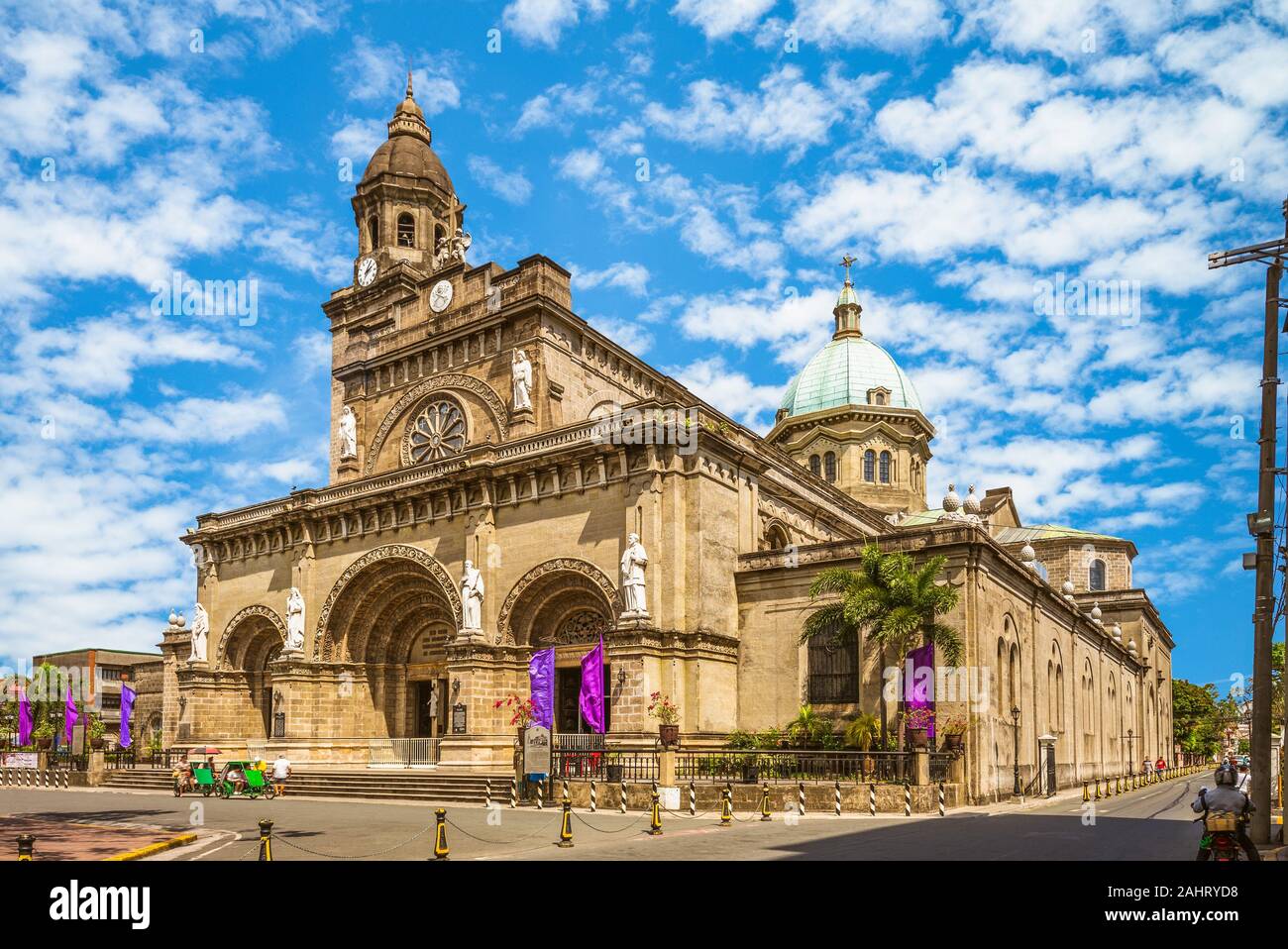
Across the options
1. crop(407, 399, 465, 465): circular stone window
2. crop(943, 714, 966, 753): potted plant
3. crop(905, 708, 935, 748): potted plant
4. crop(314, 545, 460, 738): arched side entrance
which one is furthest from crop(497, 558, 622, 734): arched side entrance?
crop(943, 714, 966, 753): potted plant

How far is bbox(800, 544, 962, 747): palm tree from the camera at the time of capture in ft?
98.1

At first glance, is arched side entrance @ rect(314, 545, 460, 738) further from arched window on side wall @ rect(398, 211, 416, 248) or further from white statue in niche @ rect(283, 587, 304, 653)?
arched window on side wall @ rect(398, 211, 416, 248)

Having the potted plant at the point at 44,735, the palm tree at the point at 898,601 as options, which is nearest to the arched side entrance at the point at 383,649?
the potted plant at the point at 44,735

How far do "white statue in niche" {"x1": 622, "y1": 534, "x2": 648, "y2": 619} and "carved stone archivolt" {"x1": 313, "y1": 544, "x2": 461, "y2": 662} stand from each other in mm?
7771

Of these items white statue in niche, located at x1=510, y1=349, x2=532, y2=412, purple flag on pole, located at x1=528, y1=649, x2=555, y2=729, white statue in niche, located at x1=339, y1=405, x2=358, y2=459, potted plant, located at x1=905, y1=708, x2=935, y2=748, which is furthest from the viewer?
white statue in niche, located at x1=339, y1=405, x2=358, y2=459

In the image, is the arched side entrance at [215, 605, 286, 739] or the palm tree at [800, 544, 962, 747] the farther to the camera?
the arched side entrance at [215, 605, 286, 739]

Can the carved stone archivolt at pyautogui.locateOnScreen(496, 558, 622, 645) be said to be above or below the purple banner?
above

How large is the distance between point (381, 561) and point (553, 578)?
8.35 metres

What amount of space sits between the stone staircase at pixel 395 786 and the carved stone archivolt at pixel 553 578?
5.31m

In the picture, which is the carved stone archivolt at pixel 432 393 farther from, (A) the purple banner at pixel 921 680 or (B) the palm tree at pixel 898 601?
(A) the purple banner at pixel 921 680

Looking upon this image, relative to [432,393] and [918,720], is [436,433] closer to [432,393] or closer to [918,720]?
[432,393]

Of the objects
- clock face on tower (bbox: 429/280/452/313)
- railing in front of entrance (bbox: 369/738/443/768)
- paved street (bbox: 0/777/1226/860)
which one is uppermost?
clock face on tower (bbox: 429/280/452/313)

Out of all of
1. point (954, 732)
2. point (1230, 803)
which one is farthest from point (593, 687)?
point (1230, 803)
